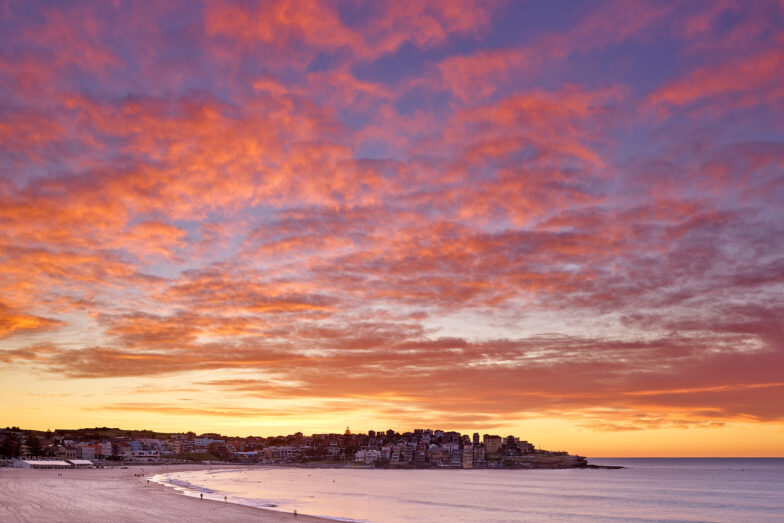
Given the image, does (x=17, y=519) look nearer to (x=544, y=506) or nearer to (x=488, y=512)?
(x=488, y=512)

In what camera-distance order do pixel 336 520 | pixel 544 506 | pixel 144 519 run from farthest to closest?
1. pixel 544 506
2. pixel 336 520
3. pixel 144 519

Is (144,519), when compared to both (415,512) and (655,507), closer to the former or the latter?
(415,512)

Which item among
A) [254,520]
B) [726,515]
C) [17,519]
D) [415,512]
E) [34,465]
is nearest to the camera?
[17,519]

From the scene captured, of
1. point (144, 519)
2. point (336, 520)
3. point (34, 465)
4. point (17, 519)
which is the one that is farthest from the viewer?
point (34, 465)

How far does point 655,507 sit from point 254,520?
75808 millimetres

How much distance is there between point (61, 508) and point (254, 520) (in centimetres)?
2087

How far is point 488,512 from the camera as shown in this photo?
8775cm

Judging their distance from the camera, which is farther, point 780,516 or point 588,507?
point 588,507

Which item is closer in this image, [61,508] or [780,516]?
[61,508]

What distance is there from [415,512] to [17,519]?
1960 inches

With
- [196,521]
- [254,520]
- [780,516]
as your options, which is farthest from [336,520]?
[780,516]

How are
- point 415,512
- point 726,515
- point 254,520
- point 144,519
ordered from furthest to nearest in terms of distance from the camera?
point 726,515 < point 415,512 < point 254,520 < point 144,519

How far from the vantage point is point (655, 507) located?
4178 inches

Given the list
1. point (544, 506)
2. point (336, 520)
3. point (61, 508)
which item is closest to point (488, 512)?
point (544, 506)
